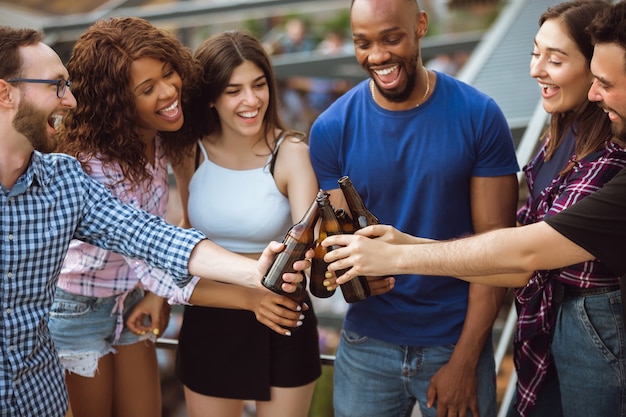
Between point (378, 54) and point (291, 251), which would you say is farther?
point (378, 54)

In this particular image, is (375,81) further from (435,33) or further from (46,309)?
(435,33)

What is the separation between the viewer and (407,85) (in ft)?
7.05

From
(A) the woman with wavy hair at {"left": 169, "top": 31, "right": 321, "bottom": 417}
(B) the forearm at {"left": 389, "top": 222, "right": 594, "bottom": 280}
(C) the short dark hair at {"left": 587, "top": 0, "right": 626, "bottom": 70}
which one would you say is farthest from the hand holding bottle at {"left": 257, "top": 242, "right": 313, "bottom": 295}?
(C) the short dark hair at {"left": 587, "top": 0, "right": 626, "bottom": 70}

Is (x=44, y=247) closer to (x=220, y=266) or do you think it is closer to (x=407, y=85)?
(x=220, y=266)

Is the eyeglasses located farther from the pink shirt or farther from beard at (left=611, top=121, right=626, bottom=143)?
beard at (left=611, top=121, right=626, bottom=143)

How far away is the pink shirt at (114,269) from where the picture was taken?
2201mm

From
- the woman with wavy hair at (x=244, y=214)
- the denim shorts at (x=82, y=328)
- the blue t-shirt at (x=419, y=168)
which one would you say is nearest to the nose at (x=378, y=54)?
the blue t-shirt at (x=419, y=168)

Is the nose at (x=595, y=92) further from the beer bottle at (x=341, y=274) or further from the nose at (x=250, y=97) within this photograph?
the nose at (x=250, y=97)

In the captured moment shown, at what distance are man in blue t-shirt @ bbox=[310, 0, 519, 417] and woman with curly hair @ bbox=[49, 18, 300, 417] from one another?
1.35ft

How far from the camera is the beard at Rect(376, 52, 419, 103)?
214 centimetres

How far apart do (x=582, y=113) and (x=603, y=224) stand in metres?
0.47

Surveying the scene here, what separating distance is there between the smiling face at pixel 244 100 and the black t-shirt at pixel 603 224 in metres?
0.98

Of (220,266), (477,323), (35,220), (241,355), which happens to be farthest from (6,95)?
(477,323)

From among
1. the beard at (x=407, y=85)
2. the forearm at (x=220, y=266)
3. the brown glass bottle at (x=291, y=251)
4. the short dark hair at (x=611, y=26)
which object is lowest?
the forearm at (x=220, y=266)
